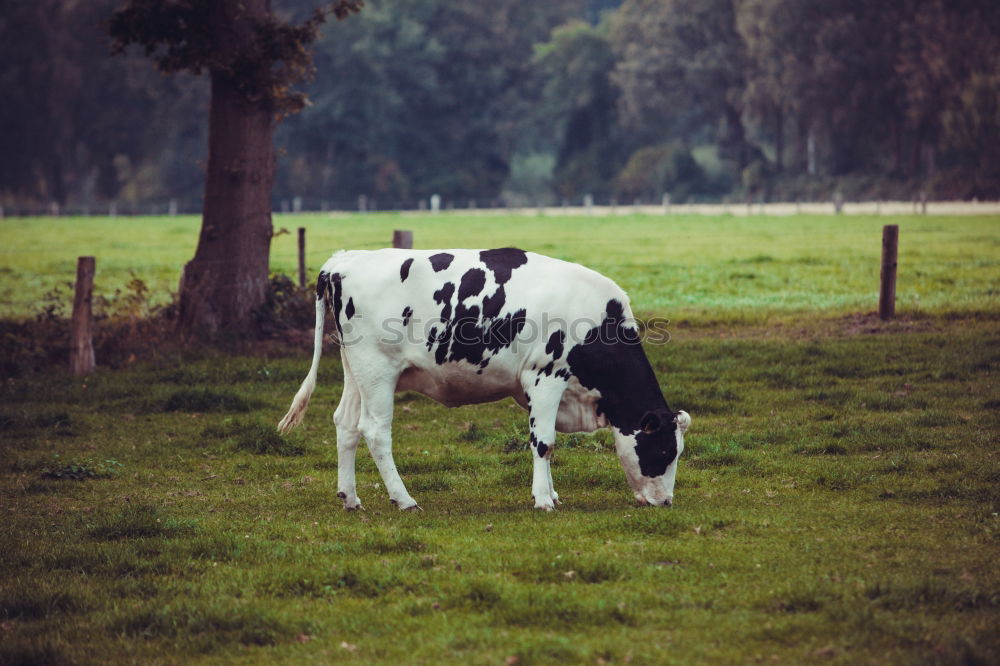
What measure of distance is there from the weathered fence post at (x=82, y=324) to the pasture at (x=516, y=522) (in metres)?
0.51

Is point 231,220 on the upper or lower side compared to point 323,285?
upper

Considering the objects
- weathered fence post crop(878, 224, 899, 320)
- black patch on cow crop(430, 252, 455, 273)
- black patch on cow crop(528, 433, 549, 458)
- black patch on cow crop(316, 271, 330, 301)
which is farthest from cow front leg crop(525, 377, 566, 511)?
weathered fence post crop(878, 224, 899, 320)

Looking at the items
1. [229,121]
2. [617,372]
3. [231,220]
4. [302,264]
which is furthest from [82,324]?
[617,372]

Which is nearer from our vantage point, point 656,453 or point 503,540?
point 503,540

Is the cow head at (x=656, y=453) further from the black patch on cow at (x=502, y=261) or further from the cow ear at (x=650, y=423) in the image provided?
the black patch on cow at (x=502, y=261)

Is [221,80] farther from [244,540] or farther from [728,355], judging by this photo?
[244,540]

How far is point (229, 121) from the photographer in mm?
17656

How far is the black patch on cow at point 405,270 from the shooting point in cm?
948

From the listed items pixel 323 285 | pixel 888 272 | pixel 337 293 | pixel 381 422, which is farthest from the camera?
pixel 888 272

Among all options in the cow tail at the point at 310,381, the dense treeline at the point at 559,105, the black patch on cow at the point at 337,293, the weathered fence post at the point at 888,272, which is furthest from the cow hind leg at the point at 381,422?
the dense treeline at the point at 559,105

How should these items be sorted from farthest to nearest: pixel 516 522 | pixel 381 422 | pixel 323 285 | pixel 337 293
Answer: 1. pixel 323 285
2. pixel 337 293
3. pixel 381 422
4. pixel 516 522

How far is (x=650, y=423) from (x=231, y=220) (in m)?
10.1

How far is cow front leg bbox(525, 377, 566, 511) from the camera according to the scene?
9.15 meters

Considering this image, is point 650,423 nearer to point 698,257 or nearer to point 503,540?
point 503,540
